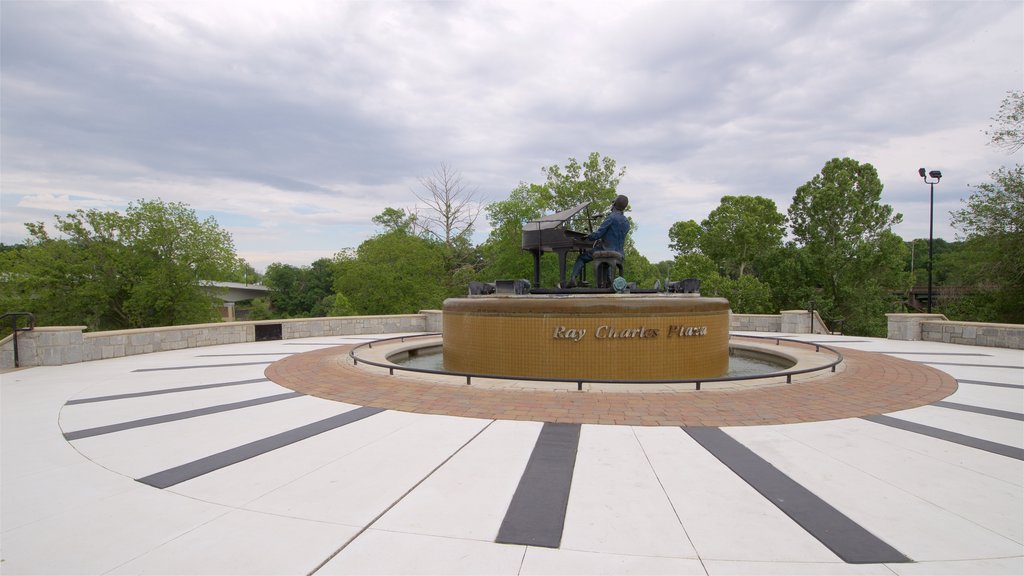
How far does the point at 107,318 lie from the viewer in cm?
2981

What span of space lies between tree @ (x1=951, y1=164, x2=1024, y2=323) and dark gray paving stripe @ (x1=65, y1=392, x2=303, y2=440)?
1271 inches

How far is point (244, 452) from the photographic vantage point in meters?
5.03

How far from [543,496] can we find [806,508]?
2080 millimetres

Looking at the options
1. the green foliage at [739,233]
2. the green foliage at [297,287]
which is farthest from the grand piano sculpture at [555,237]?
the green foliage at [297,287]

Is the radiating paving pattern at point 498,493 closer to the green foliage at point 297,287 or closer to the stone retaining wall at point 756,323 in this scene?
the stone retaining wall at point 756,323

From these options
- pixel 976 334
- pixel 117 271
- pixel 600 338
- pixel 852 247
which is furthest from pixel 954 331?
pixel 117 271

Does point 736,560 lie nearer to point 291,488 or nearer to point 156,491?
point 291,488

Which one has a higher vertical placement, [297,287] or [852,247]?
[852,247]

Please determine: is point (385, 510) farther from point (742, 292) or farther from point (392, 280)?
point (742, 292)

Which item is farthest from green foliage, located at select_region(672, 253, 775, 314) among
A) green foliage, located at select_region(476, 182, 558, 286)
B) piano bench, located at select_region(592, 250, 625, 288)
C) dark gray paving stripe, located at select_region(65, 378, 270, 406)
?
dark gray paving stripe, located at select_region(65, 378, 270, 406)

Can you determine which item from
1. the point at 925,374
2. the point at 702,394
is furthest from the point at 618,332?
the point at 925,374

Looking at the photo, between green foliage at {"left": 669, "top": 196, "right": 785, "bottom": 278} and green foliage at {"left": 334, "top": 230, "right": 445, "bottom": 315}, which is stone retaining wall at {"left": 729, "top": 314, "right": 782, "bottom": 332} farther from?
green foliage at {"left": 669, "top": 196, "right": 785, "bottom": 278}

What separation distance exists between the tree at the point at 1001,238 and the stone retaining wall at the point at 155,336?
28.5 metres

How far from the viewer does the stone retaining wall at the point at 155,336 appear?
11.2m
